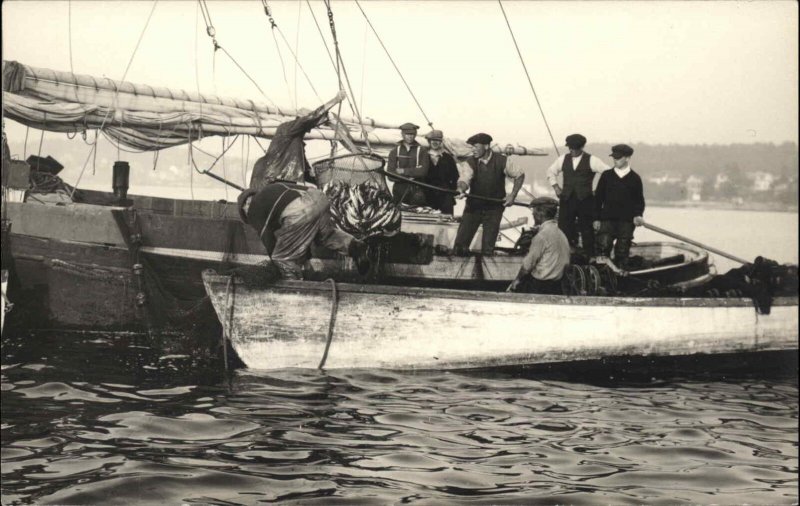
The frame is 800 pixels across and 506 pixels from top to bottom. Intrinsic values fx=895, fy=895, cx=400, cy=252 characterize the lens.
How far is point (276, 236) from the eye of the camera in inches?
377

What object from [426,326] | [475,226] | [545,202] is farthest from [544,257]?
[426,326]

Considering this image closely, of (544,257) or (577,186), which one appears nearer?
(544,257)

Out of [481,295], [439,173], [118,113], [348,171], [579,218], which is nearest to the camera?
[481,295]

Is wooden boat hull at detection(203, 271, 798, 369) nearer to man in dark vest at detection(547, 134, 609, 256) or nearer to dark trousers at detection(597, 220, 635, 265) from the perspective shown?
dark trousers at detection(597, 220, 635, 265)

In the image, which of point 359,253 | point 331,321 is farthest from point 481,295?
point 331,321

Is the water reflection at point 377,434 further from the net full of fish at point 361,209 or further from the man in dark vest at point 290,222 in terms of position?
the net full of fish at point 361,209

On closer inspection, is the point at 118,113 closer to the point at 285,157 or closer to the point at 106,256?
the point at 106,256

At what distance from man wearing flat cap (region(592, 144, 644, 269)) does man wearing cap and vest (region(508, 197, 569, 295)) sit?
1300mm

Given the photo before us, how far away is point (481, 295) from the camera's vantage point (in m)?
9.64

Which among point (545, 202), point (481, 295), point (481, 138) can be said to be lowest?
point (481, 295)

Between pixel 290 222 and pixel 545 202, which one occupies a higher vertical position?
pixel 545 202

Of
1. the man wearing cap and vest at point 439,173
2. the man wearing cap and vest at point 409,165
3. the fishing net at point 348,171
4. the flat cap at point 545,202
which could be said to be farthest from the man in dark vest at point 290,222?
the man wearing cap and vest at point 439,173

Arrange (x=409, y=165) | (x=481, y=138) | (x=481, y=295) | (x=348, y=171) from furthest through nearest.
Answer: (x=409, y=165) → (x=481, y=138) → (x=348, y=171) → (x=481, y=295)

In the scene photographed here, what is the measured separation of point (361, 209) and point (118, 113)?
499cm
